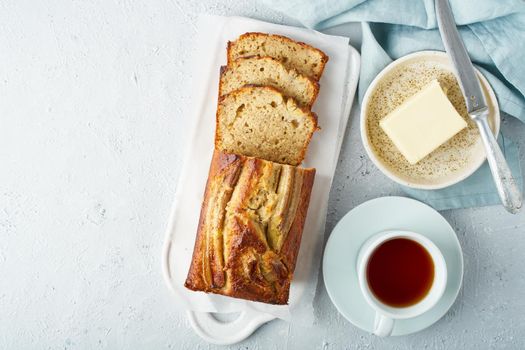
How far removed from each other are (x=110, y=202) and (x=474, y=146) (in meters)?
1.61

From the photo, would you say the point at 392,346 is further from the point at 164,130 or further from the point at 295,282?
the point at 164,130

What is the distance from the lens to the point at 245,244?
220 centimetres

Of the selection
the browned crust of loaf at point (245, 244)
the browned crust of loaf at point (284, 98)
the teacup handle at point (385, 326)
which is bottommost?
the teacup handle at point (385, 326)

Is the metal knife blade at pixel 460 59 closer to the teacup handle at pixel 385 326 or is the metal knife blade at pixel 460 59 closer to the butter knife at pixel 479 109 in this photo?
the butter knife at pixel 479 109

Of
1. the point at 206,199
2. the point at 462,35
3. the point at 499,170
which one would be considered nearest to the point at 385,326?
the point at 499,170

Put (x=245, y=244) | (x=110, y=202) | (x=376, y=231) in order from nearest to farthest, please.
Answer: (x=245, y=244), (x=376, y=231), (x=110, y=202)

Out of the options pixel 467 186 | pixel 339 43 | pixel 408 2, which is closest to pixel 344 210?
pixel 467 186

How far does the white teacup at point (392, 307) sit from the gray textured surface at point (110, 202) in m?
0.34

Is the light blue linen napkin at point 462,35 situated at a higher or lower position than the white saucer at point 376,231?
higher

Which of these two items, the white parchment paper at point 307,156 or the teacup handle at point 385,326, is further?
the white parchment paper at point 307,156

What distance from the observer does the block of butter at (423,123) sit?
2.29m

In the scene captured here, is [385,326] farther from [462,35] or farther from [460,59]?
[462,35]

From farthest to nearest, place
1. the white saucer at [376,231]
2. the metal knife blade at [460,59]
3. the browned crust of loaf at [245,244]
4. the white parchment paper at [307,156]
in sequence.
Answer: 1. the white parchment paper at [307,156]
2. the white saucer at [376,231]
3. the metal knife blade at [460,59]
4. the browned crust of loaf at [245,244]

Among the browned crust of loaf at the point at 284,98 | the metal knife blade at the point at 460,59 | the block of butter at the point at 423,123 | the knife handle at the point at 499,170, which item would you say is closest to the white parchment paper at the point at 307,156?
the browned crust of loaf at the point at 284,98
